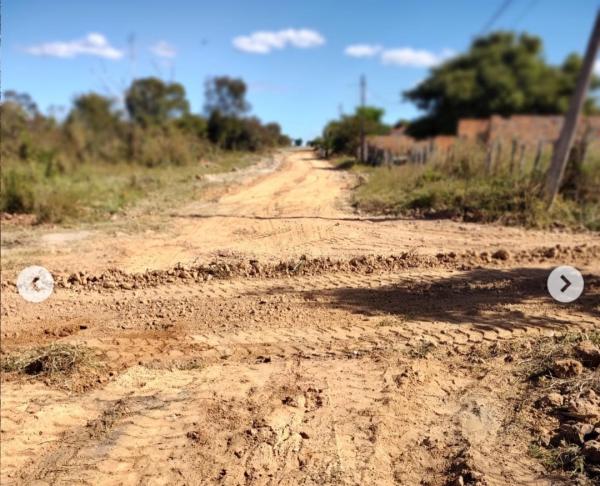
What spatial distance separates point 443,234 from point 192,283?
3.35 metres

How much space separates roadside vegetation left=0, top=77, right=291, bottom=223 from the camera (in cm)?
346

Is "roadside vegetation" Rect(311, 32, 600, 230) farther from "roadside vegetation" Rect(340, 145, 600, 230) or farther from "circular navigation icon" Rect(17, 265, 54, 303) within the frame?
"circular navigation icon" Rect(17, 265, 54, 303)

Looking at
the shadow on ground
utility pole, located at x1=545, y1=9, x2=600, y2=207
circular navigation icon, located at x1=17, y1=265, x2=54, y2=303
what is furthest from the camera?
circular navigation icon, located at x1=17, y1=265, x2=54, y2=303

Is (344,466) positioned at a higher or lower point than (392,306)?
lower

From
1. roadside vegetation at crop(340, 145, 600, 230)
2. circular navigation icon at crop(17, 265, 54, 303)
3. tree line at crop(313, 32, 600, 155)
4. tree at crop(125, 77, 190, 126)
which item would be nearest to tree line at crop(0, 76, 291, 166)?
tree at crop(125, 77, 190, 126)

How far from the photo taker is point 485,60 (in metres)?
2.98

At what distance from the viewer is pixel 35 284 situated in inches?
203

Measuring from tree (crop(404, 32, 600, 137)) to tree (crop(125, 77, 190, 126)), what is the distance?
5.25 feet

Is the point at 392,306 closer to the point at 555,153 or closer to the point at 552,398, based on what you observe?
the point at 552,398

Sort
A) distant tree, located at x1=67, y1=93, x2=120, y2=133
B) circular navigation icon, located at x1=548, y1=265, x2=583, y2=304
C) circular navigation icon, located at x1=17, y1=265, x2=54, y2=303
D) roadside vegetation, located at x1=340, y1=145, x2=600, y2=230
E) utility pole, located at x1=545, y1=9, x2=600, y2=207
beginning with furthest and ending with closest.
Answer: roadside vegetation, located at x1=340, y1=145, x2=600, y2=230, distant tree, located at x1=67, y1=93, x2=120, y2=133, circular navigation icon, located at x1=548, y1=265, x2=583, y2=304, circular navigation icon, located at x1=17, y1=265, x2=54, y2=303, utility pole, located at x1=545, y1=9, x2=600, y2=207

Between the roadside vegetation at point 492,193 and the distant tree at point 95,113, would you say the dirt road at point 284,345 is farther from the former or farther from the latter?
the distant tree at point 95,113

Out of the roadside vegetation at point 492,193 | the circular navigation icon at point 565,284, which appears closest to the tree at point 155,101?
the roadside vegetation at point 492,193

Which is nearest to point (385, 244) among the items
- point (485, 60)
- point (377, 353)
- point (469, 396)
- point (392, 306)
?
point (392, 306)

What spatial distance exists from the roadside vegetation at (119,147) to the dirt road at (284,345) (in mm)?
467
